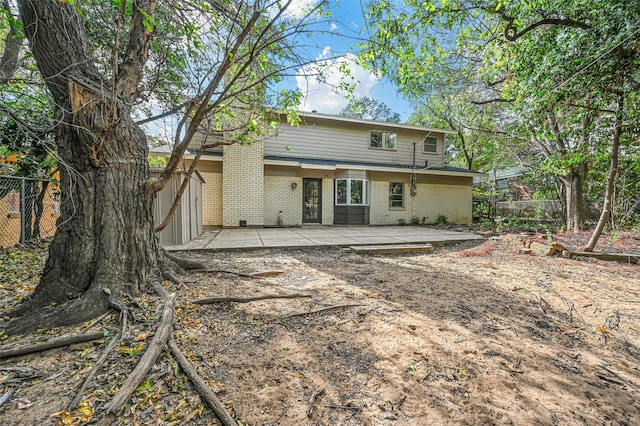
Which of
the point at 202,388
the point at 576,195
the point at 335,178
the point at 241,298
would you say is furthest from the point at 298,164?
the point at 576,195

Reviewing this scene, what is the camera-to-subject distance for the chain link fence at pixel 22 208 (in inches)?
220

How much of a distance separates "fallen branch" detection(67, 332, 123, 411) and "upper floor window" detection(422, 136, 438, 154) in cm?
1433

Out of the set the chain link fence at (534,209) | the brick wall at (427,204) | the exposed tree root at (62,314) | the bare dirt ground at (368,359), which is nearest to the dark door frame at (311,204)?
the brick wall at (427,204)

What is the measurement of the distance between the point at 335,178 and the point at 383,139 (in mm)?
3526

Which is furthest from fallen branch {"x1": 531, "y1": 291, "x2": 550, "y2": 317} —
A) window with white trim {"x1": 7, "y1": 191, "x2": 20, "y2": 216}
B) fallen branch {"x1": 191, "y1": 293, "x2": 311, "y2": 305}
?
window with white trim {"x1": 7, "y1": 191, "x2": 20, "y2": 216}

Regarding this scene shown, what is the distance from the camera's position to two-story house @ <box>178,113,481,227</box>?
10.1 m

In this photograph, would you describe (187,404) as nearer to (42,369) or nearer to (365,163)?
(42,369)

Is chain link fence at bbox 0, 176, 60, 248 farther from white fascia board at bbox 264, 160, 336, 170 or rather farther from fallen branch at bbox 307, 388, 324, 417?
fallen branch at bbox 307, 388, 324, 417

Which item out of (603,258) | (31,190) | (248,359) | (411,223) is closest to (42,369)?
(248,359)

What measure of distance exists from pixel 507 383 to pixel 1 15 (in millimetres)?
7807

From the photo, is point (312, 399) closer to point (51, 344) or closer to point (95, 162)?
point (51, 344)

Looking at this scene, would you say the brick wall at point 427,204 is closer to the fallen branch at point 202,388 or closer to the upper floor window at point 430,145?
the upper floor window at point 430,145

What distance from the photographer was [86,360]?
76.2 inches

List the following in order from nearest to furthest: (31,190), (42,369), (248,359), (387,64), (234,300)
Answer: (42,369) → (248,359) → (234,300) → (387,64) → (31,190)
